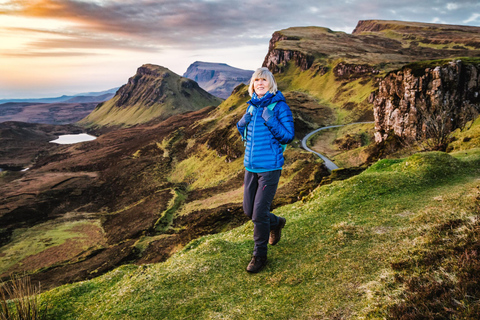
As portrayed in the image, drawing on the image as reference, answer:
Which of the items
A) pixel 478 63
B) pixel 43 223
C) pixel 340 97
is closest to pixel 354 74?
pixel 340 97

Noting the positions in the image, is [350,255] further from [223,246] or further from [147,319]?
[147,319]

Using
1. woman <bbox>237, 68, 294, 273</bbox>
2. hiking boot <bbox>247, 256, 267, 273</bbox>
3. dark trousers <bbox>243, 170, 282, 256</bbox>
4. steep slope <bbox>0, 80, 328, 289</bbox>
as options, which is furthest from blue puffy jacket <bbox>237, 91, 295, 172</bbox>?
steep slope <bbox>0, 80, 328, 289</bbox>

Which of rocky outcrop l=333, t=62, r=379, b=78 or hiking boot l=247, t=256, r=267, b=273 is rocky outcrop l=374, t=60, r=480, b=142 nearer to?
hiking boot l=247, t=256, r=267, b=273

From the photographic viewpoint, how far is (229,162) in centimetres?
12119

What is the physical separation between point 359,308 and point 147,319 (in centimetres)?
531

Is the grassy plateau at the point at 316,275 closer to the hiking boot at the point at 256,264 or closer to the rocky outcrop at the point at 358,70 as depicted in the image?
the hiking boot at the point at 256,264

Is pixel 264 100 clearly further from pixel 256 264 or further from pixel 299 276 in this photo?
pixel 299 276

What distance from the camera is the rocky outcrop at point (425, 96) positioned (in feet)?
239

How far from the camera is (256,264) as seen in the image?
8.52 m

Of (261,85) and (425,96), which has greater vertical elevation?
(425,96)

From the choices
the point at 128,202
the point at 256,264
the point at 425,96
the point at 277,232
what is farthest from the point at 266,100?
the point at 128,202

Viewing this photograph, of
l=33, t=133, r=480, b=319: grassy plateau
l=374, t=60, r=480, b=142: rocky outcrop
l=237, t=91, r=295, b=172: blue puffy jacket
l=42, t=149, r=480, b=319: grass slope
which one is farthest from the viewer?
l=374, t=60, r=480, b=142: rocky outcrop

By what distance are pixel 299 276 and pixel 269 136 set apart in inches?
169

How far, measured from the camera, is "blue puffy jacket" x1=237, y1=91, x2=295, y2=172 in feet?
26.2
